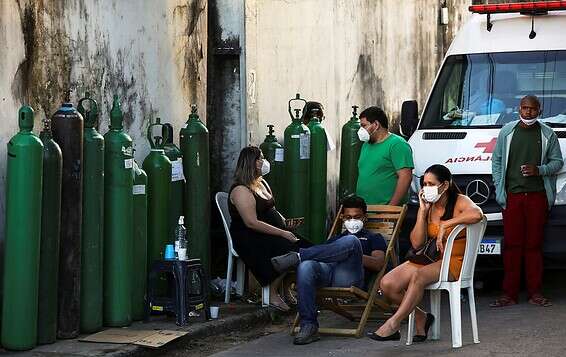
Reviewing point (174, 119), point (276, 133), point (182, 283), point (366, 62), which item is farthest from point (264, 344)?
point (366, 62)

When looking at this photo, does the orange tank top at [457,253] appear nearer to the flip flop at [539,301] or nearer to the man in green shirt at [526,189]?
the man in green shirt at [526,189]

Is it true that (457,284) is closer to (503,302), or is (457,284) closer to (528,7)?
(503,302)

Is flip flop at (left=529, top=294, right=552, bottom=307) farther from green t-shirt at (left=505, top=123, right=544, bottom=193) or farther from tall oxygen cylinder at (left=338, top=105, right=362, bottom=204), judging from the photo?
tall oxygen cylinder at (left=338, top=105, right=362, bottom=204)

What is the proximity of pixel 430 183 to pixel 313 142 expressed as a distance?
10.6ft

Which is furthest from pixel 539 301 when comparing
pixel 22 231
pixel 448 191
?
pixel 22 231

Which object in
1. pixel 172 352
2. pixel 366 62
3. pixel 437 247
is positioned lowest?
pixel 172 352

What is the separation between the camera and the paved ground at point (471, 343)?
876cm

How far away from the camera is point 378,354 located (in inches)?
344

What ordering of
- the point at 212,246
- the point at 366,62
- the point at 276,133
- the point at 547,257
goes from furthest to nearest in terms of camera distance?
the point at 366,62 < the point at 276,133 < the point at 212,246 < the point at 547,257

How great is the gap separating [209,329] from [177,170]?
4.60 feet

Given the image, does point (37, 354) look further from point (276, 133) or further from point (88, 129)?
point (276, 133)

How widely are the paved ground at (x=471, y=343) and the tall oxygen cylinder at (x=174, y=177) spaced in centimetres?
134

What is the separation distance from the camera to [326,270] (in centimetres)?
935

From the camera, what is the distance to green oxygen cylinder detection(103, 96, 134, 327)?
9.12m
